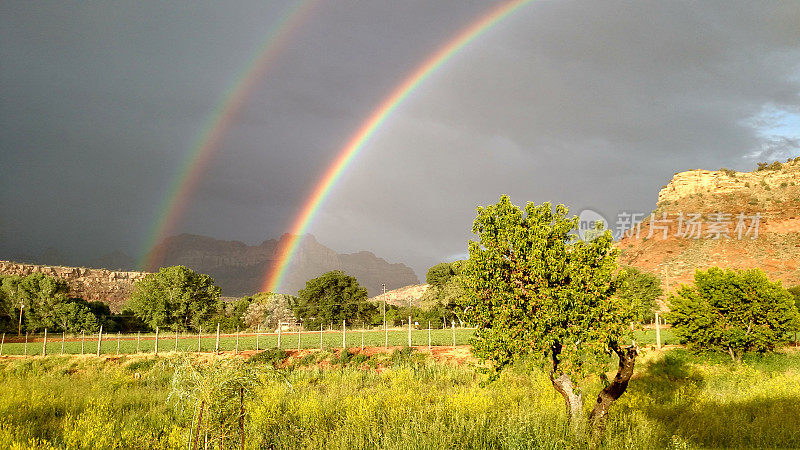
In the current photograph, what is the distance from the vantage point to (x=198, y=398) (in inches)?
356

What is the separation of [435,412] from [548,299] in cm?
672

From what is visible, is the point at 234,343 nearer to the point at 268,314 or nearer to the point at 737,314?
the point at 737,314

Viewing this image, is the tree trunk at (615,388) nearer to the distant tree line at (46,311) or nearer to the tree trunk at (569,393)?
the tree trunk at (569,393)

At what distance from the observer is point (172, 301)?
218ft

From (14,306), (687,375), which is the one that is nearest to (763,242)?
(687,375)

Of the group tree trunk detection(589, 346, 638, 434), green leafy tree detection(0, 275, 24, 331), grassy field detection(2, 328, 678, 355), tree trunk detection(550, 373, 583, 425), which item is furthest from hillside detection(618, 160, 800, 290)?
green leafy tree detection(0, 275, 24, 331)

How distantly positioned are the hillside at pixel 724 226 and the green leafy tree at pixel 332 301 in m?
54.3

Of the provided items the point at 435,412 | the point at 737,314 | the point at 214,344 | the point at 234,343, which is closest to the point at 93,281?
the point at 234,343

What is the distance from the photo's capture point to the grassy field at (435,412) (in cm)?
1347

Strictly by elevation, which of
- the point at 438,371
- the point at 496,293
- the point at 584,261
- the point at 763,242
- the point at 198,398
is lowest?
the point at 438,371

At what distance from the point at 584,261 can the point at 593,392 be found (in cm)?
994

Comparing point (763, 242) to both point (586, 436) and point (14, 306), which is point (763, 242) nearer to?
Answer: point (586, 436)

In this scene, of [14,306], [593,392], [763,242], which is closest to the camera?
[593,392]

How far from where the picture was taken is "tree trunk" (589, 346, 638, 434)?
13.8 meters
